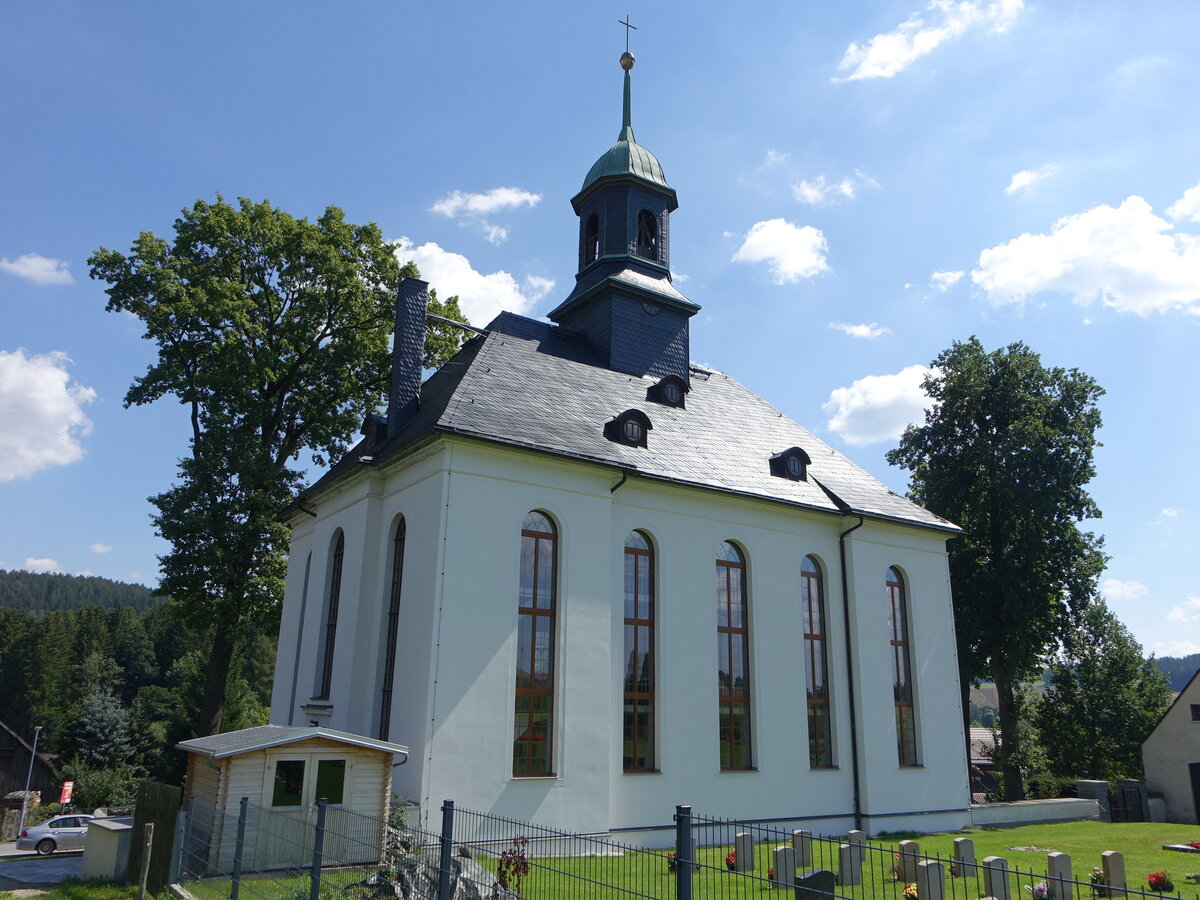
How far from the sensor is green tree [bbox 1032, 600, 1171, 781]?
3462cm

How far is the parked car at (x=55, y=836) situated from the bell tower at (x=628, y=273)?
20166mm

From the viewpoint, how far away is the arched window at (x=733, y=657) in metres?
18.7

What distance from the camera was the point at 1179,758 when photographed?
93.5ft

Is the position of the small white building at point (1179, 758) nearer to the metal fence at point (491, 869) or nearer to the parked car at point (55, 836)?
the metal fence at point (491, 869)

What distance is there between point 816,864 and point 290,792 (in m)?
8.77

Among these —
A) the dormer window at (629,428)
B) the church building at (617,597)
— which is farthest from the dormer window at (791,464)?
the dormer window at (629,428)

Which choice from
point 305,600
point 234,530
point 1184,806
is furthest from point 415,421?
point 1184,806

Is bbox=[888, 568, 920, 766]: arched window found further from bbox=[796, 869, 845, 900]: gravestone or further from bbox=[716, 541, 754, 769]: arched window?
bbox=[796, 869, 845, 900]: gravestone

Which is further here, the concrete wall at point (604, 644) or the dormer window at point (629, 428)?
the dormer window at point (629, 428)

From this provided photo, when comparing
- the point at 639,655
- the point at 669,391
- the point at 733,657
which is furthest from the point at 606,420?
the point at 733,657

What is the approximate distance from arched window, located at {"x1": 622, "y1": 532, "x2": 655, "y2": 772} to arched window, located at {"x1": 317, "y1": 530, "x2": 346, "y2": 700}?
6.72 meters

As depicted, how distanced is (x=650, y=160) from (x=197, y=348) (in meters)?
15.1

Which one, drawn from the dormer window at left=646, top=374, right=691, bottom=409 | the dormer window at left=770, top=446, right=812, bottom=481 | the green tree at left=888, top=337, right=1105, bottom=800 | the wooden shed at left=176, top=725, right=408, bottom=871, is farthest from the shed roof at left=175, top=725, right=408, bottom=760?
the green tree at left=888, top=337, right=1105, bottom=800

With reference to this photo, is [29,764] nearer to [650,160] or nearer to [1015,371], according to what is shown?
[650,160]
